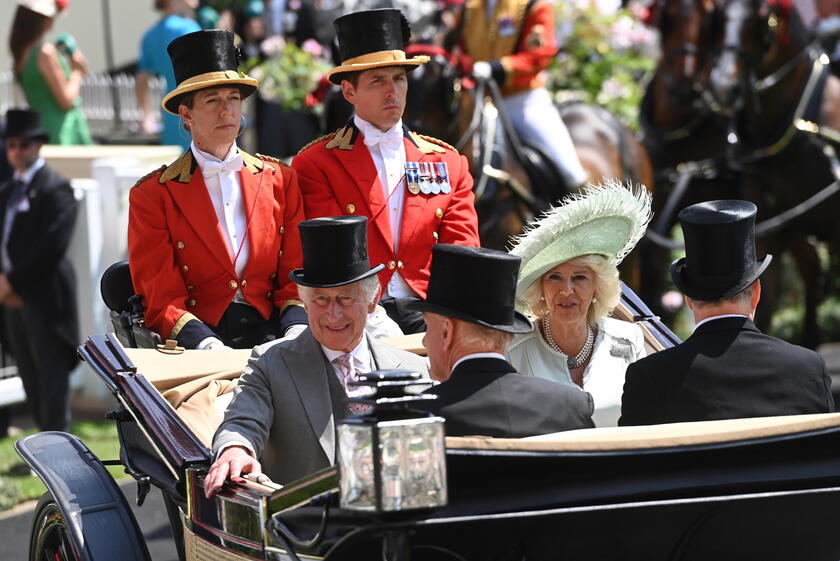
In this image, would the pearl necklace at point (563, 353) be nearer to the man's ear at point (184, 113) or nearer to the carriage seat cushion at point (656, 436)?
the carriage seat cushion at point (656, 436)

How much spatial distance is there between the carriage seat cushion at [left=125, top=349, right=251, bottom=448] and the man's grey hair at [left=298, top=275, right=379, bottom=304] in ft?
1.53

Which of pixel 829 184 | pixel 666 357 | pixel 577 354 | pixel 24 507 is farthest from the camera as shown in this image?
pixel 829 184

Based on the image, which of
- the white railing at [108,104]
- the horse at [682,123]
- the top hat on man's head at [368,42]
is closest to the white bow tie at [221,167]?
the top hat on man's head at [368,42]

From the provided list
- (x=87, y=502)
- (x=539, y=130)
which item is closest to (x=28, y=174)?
(x=539, y=130)

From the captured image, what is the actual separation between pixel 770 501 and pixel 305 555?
1.00 m

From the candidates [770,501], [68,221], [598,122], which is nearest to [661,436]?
[770,501]

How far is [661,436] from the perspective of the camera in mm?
3391

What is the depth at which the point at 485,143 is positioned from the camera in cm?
848

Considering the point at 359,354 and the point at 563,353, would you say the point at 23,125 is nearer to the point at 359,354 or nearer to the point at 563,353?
the point at 563,353

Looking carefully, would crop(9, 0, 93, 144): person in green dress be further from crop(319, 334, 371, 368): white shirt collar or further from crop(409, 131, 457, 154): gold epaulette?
crop(319, 334, 371, 368): white shirt collar

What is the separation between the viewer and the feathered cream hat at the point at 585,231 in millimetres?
4594

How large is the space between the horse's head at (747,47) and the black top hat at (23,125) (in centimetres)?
408

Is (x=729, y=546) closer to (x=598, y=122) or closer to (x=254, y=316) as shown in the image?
(x=254, y=316)

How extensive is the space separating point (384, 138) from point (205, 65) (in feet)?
2.32
